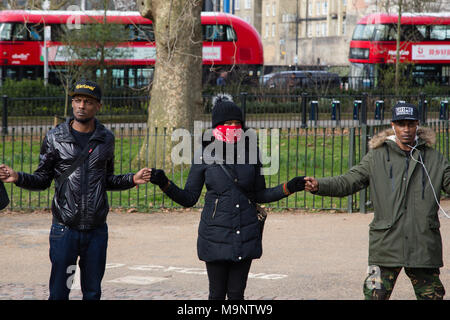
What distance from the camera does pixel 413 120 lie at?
5145mm

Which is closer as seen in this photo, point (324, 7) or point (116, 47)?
point (116, 47)

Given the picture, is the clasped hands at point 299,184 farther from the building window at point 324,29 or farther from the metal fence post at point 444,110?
the building window at point 324,29

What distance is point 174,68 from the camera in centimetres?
1416

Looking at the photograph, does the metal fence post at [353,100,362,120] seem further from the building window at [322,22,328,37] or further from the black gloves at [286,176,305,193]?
the building window at [322,22,328,37]

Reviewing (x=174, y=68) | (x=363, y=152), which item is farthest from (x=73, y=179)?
(x=174, y=68)

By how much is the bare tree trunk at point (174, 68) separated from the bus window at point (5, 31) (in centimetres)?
1795

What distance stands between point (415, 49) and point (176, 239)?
86.4 ft

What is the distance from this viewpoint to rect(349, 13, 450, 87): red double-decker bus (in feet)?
110

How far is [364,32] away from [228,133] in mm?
31519

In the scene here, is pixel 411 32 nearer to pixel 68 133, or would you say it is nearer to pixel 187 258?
pixel 187 258

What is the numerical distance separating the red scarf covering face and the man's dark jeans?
38.6 inches

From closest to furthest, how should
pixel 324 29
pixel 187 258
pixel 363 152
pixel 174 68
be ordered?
pixel 187 258 → pixel 363 152 → pixel 174 68 → pixel 324 29

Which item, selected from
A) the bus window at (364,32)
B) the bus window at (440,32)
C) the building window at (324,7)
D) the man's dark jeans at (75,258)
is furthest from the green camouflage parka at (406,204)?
the building window at (324,7)
